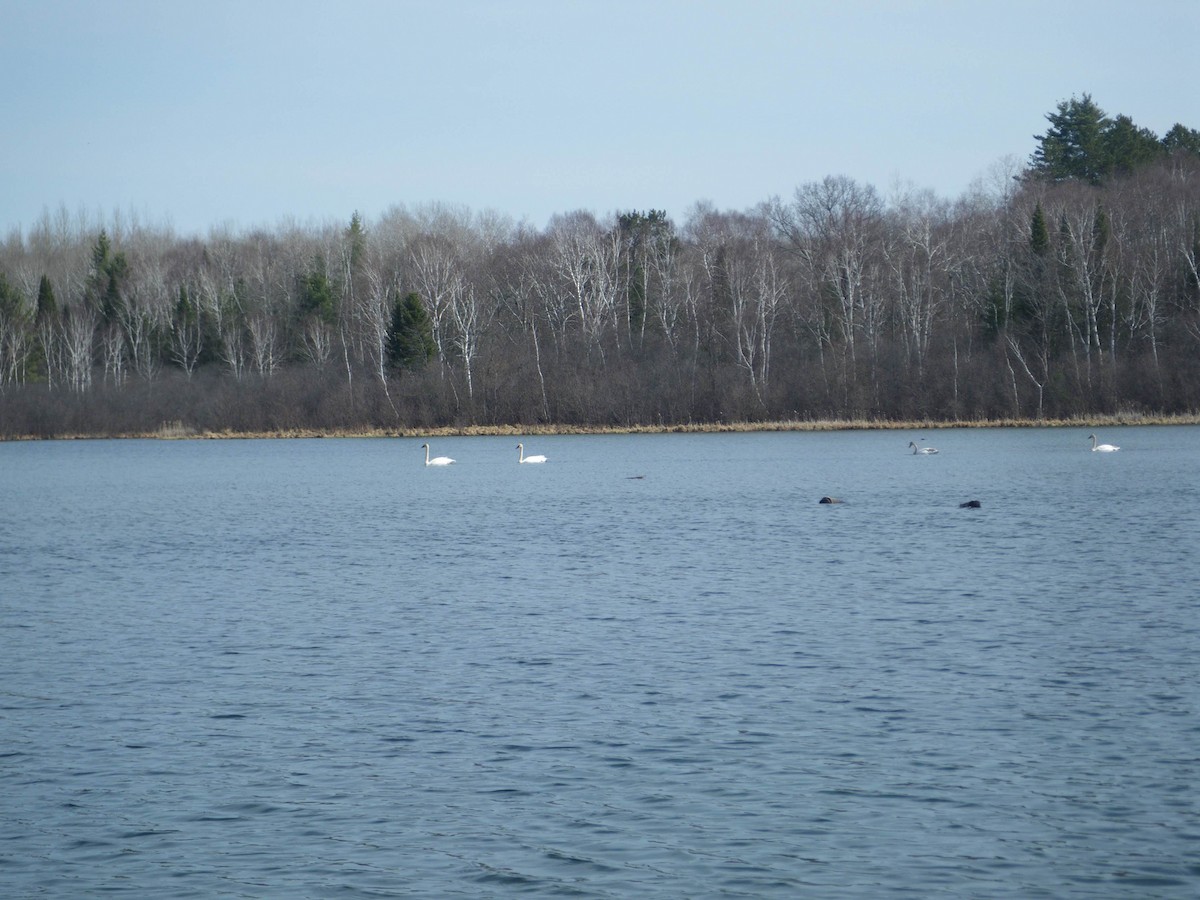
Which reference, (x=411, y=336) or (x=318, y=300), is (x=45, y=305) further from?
(x=411, y=336)

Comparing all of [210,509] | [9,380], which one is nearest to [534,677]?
[210,509]

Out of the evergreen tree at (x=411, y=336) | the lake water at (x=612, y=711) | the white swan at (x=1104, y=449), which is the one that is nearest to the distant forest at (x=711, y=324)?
the evergreen tree at (x=411, y=336)

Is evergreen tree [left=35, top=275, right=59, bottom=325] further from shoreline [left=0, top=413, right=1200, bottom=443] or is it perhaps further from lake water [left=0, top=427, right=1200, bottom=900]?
lake water [left=0, top=427, right=1200, bottom=900]

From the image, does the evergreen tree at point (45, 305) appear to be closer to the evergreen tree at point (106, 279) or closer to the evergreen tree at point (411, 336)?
the evergreen tree at point (106, 279)

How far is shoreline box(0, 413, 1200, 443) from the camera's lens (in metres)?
62.9

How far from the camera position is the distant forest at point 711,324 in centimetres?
6662

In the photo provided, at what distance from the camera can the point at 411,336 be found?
2872 inches

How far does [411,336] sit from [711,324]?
17137mm

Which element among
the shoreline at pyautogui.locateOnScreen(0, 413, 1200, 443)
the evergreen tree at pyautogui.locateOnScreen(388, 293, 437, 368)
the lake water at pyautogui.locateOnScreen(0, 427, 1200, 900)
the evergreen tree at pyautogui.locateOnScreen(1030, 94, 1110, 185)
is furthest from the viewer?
the evergreen tree at pyautogui.locateOnScreen(1030, 94, 1110, 185)

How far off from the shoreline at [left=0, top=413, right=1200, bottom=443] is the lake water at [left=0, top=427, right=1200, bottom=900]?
39007 mm

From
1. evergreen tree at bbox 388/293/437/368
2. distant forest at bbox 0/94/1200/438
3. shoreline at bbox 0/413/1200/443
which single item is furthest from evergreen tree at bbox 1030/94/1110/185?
evergreen tree at bbox 388/293/437/368

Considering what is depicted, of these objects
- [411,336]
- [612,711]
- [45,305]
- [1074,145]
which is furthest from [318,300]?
[612,711]

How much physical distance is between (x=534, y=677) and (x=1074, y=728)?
15.7 ft

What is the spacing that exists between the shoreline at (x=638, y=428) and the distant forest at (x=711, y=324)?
55cm
